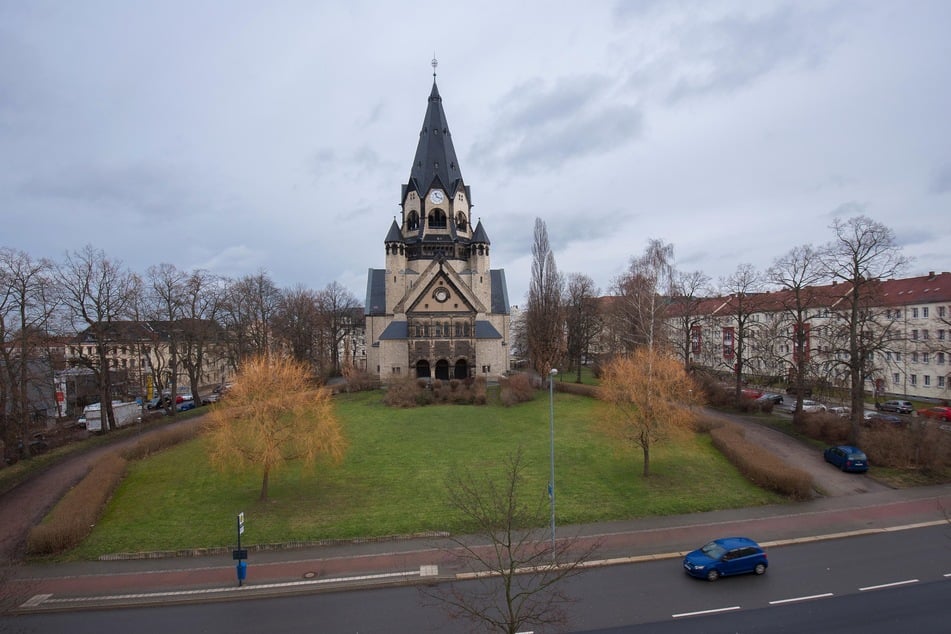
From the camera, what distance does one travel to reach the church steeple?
52312 mm

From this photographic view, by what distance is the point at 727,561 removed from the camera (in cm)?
1330

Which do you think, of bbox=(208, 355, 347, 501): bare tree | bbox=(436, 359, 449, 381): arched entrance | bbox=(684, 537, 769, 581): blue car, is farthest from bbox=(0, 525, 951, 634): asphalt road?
bbox=(436, 359, 449, 381): arched entrance

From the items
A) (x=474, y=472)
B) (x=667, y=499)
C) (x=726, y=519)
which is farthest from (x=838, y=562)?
(x=474, y=472)

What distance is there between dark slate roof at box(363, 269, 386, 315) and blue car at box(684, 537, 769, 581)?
41.6m

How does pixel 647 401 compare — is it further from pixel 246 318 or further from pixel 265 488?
pixel 246 318

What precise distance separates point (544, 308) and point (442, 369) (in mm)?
11792

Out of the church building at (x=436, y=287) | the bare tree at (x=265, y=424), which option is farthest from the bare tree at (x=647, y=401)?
the church building at (x=436, y=287)

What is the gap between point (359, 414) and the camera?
35281 mm

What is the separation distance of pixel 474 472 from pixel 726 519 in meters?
10.1

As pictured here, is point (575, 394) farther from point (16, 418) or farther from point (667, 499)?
point (16, 418)

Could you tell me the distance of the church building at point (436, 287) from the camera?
4559 centimetres

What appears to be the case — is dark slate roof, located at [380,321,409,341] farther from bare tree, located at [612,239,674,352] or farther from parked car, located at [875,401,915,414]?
parked car, located at [875,401,915,414]

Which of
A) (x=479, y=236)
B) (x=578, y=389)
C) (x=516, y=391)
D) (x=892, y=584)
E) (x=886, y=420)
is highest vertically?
(x=479, y=236)

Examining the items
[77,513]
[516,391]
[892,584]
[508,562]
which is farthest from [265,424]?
[516,391]
